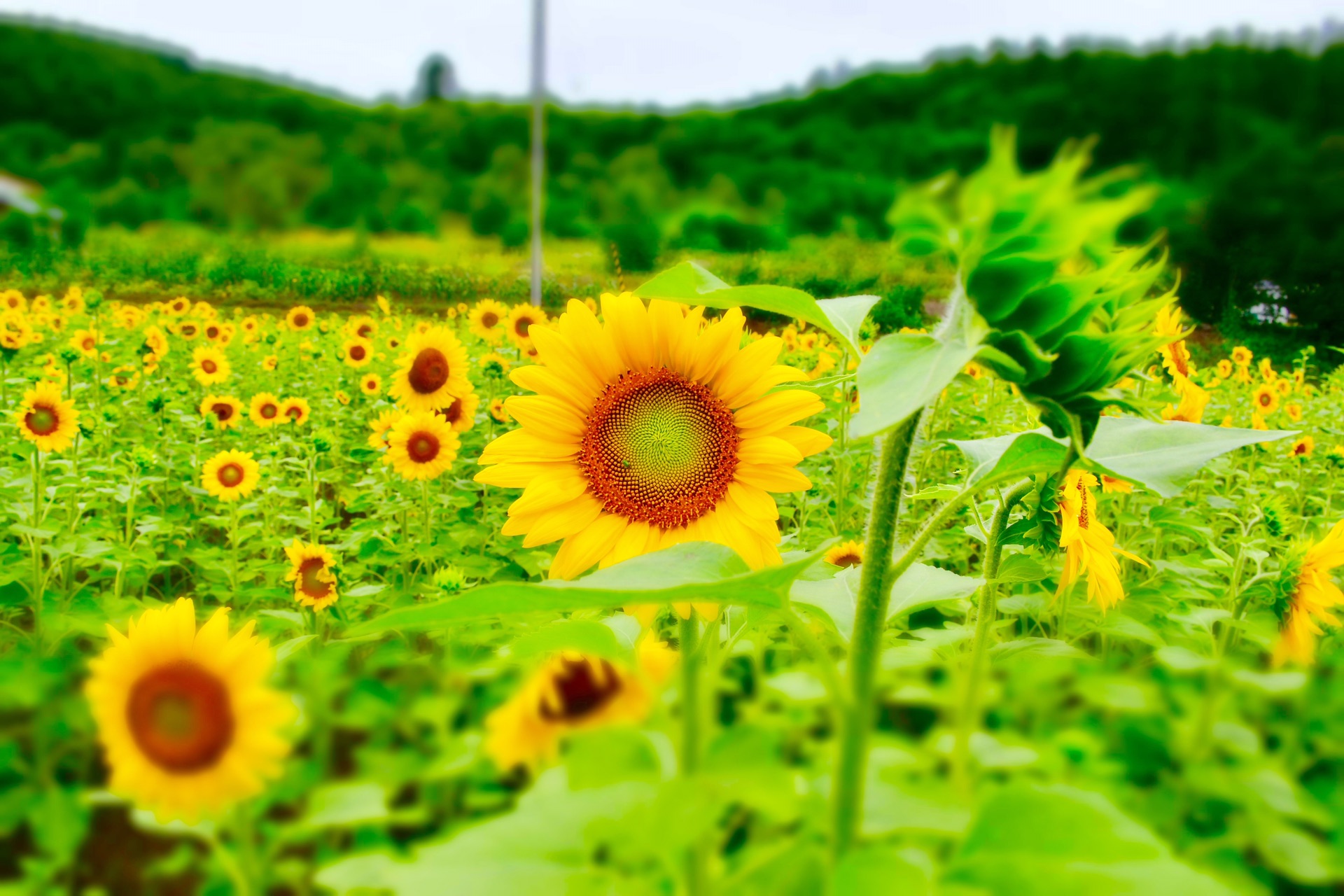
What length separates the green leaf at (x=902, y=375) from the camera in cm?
20

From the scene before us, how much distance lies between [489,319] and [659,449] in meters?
1.35

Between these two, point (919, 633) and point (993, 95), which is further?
point (993, 95)

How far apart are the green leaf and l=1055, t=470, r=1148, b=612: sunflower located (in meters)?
0.24

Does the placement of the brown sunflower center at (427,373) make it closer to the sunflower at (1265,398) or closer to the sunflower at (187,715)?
the sunflower at (187,715)

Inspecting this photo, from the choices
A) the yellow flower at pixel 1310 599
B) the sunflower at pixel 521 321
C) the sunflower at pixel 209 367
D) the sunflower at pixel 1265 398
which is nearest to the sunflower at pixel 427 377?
the sunflower at pixel 521 321

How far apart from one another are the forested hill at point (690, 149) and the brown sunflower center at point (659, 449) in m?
0.40

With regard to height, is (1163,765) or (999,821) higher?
(999,821)

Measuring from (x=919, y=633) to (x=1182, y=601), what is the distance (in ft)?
1.26

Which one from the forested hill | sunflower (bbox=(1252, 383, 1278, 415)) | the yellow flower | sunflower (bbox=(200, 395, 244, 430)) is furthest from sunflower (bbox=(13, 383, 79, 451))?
sunflower (bbox=(1252, 383, 1278, 415))

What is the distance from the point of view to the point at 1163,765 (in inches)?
26.8

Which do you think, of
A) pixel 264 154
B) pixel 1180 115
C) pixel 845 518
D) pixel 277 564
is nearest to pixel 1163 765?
pixel 845 518

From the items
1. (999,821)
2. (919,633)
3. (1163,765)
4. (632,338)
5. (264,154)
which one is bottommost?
(1163,765)

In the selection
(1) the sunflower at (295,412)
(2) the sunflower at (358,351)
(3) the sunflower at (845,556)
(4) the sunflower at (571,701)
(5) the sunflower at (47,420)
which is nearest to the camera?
(4) the sunflower at (571,701)

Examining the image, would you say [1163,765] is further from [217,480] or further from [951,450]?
[217,480]
